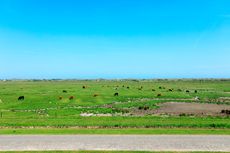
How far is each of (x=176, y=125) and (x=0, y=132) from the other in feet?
61.8

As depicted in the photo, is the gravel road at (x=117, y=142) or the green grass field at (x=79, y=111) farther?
the green grass field at (x=79, y=111)

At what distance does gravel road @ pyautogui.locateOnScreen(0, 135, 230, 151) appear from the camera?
1186 cm

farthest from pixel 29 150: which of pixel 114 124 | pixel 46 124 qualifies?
pixel 114 124

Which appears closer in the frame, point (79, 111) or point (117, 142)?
point (117, 142)

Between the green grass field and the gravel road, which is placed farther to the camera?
the green grass field

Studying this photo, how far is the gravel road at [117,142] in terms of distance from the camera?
11.9 metres

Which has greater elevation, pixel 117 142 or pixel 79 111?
pixel 117 142

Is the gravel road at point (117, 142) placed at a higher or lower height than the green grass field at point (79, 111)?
higher

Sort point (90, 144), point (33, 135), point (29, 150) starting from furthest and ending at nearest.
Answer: point (33, 135) < point (90, 144) < point (29, 150)

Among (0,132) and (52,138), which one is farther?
(0,132)

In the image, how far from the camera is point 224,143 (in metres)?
12.8

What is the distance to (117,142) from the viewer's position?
13.0 m

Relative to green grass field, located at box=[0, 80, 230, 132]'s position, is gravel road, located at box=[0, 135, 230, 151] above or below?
above

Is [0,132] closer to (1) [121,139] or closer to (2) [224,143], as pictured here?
(1) [121,139]
